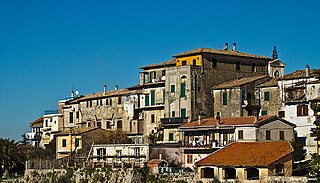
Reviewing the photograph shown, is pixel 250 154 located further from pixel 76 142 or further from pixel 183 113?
pixel 76 142

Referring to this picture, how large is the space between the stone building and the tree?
89.7ft

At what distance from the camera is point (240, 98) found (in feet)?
227

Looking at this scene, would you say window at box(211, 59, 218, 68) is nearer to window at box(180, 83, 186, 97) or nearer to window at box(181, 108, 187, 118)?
window at box(180, 83, 186, 97)

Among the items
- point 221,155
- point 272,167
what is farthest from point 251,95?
point 272,167

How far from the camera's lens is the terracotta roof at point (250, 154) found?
171 ft

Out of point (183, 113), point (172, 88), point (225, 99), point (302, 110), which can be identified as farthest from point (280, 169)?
point (172, 88)

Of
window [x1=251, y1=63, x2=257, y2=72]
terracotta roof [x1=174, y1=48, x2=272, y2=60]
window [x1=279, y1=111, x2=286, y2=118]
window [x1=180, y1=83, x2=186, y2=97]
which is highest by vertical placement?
terracotta roof [x1=174, y1=48, x2=272, y2=60]

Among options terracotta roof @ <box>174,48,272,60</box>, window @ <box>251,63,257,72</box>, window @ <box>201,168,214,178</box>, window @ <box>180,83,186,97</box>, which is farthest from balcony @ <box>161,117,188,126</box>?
window @ <box>201,168,214,178</box>

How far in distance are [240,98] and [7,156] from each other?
30.9 m

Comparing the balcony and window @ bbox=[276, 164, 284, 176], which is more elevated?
the balcony

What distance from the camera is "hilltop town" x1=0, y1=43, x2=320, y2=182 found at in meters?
54.8

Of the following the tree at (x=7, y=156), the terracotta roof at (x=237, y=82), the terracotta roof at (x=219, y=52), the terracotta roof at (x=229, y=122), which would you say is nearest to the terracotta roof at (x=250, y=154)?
the terracotta roof at (x=229, y=122)

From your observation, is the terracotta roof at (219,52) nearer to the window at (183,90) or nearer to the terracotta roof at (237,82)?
the terracotta roof at (237,82)

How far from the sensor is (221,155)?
56625 mm
